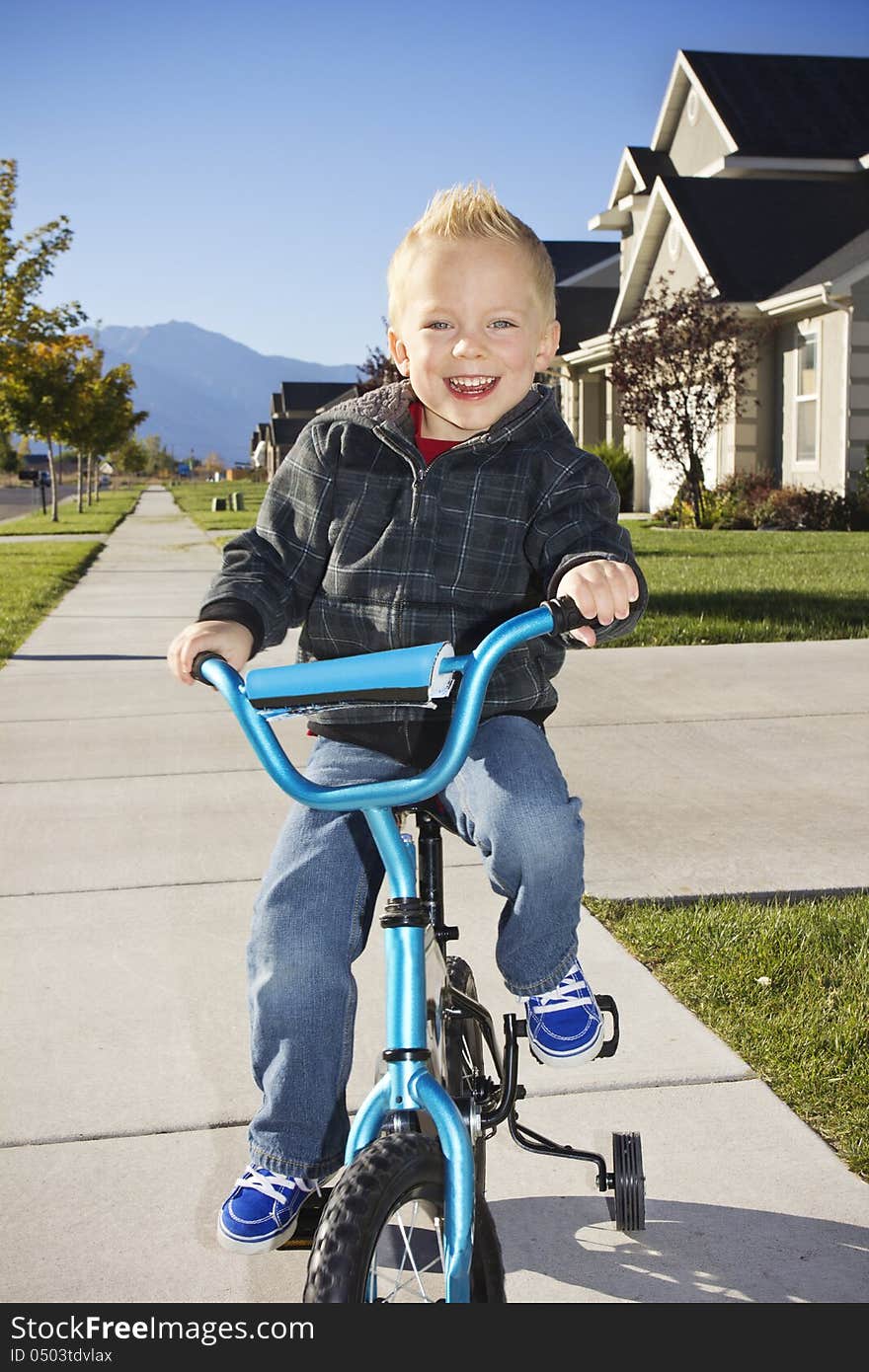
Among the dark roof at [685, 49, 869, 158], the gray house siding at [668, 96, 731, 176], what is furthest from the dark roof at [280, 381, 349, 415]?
the dark roof at [685, 49, 869, 158]

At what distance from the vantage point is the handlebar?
1.83 metres

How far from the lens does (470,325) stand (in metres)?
2.41

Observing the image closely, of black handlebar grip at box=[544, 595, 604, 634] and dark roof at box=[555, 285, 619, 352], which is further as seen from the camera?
dark roof at box=[555, 285, 619, 352]

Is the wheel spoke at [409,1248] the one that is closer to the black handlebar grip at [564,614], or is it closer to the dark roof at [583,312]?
the black handlebar grip at [564,614]

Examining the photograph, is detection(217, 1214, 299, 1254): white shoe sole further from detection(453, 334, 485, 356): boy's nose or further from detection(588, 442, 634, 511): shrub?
detection(588, 442, 634, 511): shrub

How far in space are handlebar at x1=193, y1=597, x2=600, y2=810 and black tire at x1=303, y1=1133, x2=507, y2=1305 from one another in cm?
44

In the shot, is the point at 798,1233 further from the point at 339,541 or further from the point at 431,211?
the point at 431,211

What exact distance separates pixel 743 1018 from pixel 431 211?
209 centimetres

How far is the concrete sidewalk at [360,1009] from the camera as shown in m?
2.51

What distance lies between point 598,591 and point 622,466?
2361cm

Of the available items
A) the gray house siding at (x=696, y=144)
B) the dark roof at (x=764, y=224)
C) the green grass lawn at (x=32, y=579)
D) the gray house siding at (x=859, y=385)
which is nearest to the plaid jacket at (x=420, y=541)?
the green grass lawn at (x=32, y=579)

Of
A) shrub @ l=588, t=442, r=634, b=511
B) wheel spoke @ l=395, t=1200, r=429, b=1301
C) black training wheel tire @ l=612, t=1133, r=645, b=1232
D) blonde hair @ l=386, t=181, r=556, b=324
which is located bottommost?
black training wheel tire @ l=612, t=1133, r=645, b=1232
